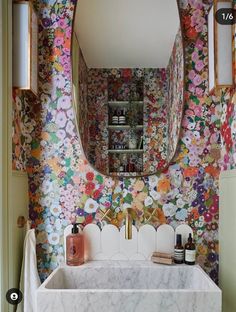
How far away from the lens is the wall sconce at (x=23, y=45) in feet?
5.04

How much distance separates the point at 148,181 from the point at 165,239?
0.29 m

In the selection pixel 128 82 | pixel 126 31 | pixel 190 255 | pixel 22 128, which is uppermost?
pixel 126 31

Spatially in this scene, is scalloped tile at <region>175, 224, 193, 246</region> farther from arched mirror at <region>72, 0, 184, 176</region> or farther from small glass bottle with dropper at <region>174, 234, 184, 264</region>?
arched mirror at <region>72, 0, 184, 176</region>

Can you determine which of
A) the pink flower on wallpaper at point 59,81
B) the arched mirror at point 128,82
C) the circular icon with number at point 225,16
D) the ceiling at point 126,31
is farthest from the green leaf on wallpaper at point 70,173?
the circular icon with number at point 225,16

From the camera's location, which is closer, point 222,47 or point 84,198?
point 222,47

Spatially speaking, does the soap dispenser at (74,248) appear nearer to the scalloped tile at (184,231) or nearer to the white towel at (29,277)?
the white towel at (29,277)

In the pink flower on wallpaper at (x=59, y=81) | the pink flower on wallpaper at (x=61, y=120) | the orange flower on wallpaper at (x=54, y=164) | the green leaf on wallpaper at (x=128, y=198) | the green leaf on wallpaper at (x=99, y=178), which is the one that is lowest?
the green leaf on wallpaper at (x=128, y=198)

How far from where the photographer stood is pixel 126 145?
164cm

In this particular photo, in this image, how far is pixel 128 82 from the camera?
1.66 meters

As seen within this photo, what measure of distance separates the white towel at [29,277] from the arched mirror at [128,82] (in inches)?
18.7

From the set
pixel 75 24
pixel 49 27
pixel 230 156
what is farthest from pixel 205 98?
pixel 49 27

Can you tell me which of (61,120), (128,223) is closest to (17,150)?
(61,120)

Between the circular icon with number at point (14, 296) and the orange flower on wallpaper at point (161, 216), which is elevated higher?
the orange flower on wallpaper at point (161, 216)

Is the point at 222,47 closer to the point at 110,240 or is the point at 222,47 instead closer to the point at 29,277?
the point at 110,240
